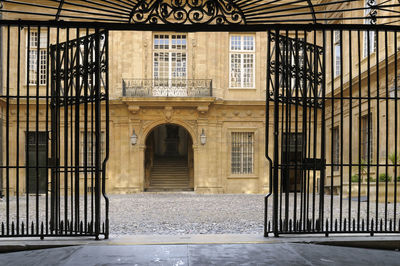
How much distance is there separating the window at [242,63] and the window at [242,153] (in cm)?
229

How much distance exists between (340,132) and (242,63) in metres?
15.7

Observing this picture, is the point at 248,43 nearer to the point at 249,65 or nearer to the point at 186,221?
the point at 249,65

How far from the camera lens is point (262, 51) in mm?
21625

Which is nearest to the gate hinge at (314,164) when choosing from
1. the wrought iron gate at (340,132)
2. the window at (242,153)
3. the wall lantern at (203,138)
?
the wrought iron gate at (340,132)

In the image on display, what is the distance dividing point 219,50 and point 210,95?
7.16 feet

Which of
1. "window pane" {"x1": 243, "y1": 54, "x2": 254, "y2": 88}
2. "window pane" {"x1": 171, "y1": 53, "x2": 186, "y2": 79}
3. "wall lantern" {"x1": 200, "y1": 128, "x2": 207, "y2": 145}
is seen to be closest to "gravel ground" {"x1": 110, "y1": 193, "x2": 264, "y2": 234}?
"wall lantern" {"x1": 200, "y1": 128, "x2": 207, "y2": 145}

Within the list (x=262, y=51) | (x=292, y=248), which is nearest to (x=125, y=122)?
(x=262, y=51)

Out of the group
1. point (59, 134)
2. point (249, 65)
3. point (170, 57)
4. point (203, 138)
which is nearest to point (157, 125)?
point (203, 138)

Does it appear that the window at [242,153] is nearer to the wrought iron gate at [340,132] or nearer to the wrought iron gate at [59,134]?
the wrought iron gate at [340,132]

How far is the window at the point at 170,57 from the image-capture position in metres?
21.6

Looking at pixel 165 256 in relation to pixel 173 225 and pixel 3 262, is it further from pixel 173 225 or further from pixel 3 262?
pixel 173 225

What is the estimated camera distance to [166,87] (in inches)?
827

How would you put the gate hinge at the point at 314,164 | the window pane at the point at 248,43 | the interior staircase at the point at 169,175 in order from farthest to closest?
1. the interior staircase at the point at 169,175
2. the window pane at the point at 248,43
3. the gate hinge at the point at 314,164

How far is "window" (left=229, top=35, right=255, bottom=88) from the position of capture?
21.8 meters
